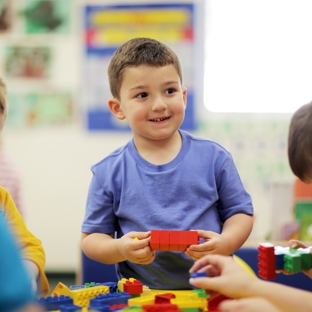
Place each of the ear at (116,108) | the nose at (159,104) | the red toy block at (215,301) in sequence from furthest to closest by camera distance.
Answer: the ear at (116,108) < the nose at (159,104) < the red toy block at (215,301)

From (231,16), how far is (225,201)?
7.69 feet

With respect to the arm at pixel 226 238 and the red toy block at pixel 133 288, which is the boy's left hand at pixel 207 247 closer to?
the arm at pixel 226 238

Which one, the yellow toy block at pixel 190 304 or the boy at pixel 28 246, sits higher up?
the boy at pixel 28 246

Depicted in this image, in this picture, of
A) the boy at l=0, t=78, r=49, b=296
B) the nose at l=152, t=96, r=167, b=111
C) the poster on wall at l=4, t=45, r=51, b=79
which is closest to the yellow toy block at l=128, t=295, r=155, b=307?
the boy at l=0, t=78, r=49, b=296

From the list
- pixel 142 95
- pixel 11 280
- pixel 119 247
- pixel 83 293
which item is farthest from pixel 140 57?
pixel 11 280

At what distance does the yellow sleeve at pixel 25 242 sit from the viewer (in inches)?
40.4

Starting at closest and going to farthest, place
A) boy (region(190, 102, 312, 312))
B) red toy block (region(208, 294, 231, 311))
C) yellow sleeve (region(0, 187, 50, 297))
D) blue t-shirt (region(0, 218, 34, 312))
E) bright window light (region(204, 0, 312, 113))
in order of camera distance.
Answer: blue t-shirt (region(0, 218, 34, 312)), boy (region(190, 102, 312, 312)), red toy block (region(208, 294, 231, 311)), yellow sleeve (region(0, 187, 50, 297)), bright window light (region(204, 0, 312, 113))

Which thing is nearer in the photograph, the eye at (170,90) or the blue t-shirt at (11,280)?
the blue t-shirt at (11,280)

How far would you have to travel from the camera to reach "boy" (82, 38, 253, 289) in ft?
3.79

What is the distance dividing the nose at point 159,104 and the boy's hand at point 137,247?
0.30 m

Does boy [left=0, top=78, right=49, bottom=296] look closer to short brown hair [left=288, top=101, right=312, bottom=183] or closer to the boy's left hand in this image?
the boy's left hand

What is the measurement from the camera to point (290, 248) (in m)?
0.93

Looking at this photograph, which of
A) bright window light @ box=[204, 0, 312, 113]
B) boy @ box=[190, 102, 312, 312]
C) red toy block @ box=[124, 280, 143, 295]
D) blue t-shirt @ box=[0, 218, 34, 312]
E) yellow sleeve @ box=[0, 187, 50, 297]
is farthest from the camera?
bright window light @ box=[204, 0, 312, 113]

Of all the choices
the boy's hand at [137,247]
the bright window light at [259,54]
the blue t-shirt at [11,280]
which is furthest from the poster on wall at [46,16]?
the blue t-shirt at [11,280]
